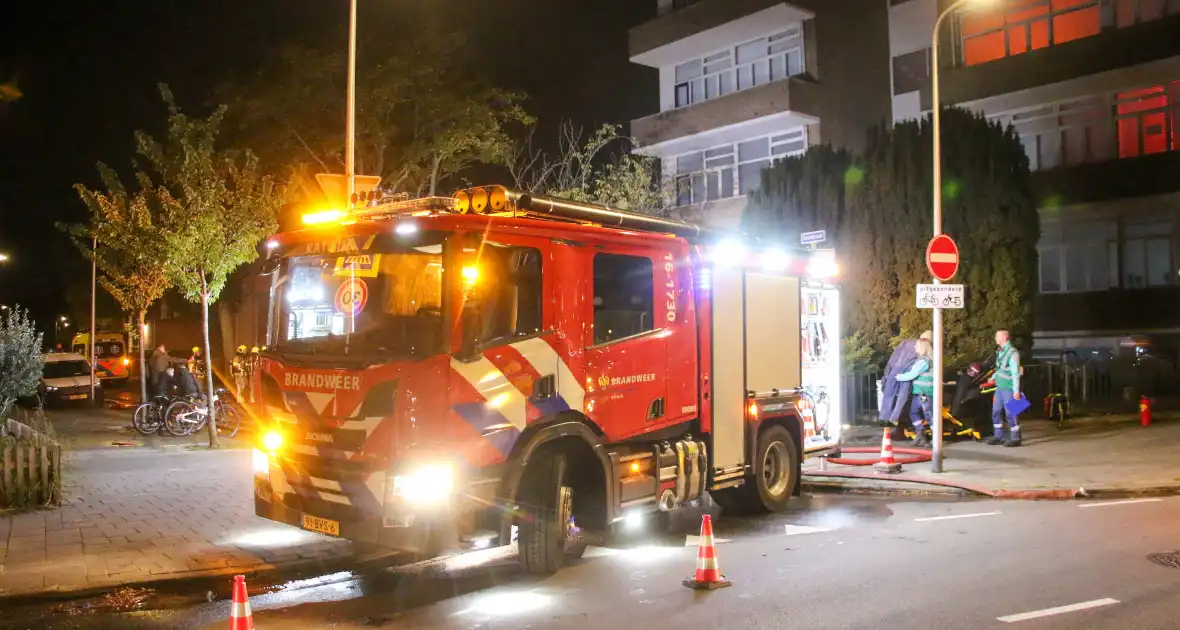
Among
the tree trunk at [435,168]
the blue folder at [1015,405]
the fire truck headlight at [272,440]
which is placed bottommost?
the blue folder at [1015,405]

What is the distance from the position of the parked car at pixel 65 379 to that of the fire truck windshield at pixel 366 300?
22.0m

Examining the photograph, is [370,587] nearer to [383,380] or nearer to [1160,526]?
[383,380]

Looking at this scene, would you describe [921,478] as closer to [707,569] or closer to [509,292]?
[707,569]

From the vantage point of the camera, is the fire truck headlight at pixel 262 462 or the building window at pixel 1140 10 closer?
the fire truck headlight at pixel 262 462

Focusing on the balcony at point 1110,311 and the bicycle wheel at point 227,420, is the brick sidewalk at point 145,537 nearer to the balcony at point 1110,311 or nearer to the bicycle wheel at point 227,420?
the bicycle wheel at point 227,420

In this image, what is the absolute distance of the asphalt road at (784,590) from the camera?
6504mm

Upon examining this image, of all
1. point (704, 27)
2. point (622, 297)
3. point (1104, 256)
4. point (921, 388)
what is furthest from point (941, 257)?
point (704, 27)

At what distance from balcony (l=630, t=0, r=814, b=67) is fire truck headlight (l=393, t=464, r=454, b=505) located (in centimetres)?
2401

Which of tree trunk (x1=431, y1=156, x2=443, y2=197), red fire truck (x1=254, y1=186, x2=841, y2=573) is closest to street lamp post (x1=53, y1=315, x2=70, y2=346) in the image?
tree trunk (x1=431, y1=156, x2=443, y2=197)

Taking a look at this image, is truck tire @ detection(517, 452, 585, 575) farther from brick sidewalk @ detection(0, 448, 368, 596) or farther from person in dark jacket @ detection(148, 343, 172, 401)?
person in dark jacket @ detection(148, 343, 172, 401)

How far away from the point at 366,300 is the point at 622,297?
2281mm

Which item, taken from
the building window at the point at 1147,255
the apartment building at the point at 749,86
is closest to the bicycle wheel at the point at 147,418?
the apartment building at the point at 749,86

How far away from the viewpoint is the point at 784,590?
7.23 meters

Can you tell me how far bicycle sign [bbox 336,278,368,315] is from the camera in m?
7.45
